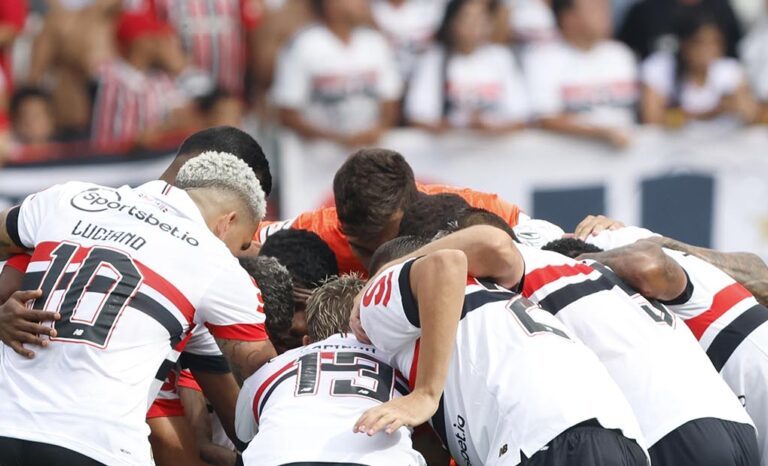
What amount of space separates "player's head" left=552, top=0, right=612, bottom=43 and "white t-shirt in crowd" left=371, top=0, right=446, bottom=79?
3.31ft

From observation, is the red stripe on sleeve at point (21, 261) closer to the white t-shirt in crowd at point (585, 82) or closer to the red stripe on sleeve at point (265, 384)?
the red stripe on sleeve at point (265, 384)

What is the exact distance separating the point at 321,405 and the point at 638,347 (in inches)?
40.9

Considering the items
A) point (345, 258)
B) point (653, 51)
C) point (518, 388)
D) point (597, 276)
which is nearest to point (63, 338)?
point (518, 388)

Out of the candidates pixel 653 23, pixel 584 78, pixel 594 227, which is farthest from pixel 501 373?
pixel 653 23

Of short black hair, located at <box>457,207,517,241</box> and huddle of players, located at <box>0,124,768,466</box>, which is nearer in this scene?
huddle of players, located at <box>0,124,768,466</box>

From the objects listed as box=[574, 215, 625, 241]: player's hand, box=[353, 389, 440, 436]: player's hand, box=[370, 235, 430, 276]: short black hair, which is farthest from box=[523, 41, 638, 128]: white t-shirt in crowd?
box=[353, 389, 440, 436]: player's hand

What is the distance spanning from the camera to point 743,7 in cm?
1025

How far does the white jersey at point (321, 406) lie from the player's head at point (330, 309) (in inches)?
5.5

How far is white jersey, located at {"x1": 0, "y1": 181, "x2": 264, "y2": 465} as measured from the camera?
3.58 m

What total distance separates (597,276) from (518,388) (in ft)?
2.46

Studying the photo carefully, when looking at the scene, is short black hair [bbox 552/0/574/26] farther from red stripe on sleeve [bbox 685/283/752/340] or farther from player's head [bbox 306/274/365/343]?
player's head [bbox 306/274/365/343]

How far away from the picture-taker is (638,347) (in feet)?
12.6

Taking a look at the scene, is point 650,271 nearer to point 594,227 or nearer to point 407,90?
point 594,227

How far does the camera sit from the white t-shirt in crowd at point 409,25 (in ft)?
31.2
